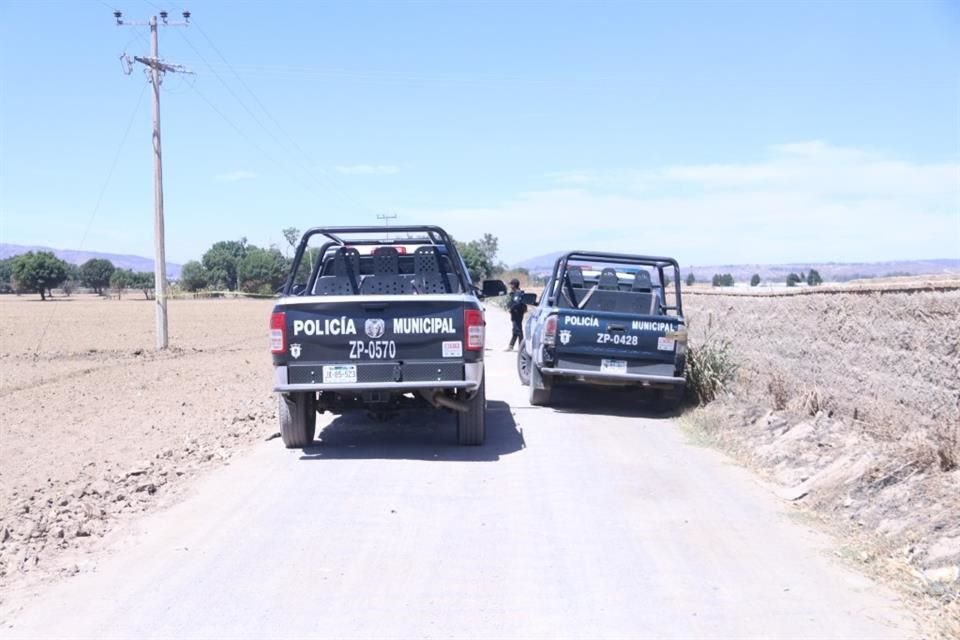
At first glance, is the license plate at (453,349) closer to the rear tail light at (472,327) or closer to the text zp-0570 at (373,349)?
the rear tail light at (472,327)

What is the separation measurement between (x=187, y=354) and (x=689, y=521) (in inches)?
838

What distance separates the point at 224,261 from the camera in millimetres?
147500

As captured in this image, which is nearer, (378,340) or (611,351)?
(378,340)

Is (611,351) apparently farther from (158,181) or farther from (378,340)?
(158,181)

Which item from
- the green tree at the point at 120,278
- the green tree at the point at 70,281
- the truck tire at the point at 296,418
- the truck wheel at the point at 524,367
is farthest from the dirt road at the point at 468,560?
the green tree at the point at 120,278

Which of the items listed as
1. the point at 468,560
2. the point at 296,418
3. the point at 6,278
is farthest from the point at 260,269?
the point at 468,560

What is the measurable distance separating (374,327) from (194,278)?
135 metres

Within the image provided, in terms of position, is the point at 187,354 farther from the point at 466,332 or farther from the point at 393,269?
the point at 466,332

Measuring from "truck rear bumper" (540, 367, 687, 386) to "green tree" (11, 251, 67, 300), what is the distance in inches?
4659

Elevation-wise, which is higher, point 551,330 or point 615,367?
point 551,330

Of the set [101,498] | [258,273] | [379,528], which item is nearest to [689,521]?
[379,528]

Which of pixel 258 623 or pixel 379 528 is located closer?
pixel 258 623

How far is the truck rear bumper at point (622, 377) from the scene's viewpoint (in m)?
12.1

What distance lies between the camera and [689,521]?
7.05m
